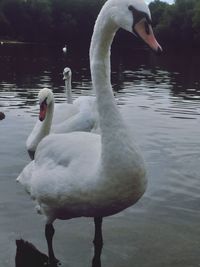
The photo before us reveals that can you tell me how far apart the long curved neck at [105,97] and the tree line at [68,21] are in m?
93.6

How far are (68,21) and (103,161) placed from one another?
375 feet

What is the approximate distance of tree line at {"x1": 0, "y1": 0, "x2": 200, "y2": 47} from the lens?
103500mm

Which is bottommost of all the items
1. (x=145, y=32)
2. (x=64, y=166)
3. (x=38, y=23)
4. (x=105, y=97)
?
(x=38, y=23)

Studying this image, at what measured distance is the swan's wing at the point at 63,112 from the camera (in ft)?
37.9

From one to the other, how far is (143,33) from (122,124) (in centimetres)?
102

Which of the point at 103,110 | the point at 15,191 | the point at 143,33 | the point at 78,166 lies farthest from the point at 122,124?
the point at 15,191

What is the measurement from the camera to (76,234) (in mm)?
6828

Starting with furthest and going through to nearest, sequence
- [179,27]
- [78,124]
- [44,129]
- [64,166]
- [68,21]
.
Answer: [68,21]
[179,27]
[78,124]
[44,129]
[64,166]

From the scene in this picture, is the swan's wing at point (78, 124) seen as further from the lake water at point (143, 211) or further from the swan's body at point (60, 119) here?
the lake water at point (143, 211)

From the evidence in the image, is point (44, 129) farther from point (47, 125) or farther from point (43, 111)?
point (43, 111)

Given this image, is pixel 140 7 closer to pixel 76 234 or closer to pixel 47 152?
pixel 47 152

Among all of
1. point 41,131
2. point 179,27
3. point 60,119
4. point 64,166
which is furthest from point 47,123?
point 179,27

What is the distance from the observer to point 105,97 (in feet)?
17.9

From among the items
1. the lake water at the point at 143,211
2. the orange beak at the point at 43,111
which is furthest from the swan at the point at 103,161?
the orange beak at the point at 43,111
